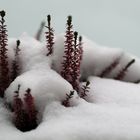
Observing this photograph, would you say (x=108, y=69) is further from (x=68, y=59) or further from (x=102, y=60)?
(x=68, y=59)

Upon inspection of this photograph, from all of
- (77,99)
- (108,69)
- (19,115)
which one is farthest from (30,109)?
(108,69)

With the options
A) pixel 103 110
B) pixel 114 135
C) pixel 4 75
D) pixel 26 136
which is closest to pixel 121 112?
pixel 103 110

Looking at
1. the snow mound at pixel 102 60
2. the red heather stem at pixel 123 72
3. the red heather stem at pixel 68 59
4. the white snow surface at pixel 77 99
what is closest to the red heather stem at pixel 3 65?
the white snow surface at pixel 77 99

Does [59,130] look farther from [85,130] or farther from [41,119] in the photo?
[41,119]

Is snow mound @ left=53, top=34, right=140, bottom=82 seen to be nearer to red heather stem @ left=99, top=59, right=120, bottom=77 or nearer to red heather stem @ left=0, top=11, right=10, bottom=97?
red heather stem @ left=99, top=59, right=120, bottom=77

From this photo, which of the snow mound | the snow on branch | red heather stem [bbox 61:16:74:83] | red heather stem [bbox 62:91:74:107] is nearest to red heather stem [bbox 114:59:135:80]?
the snow mound

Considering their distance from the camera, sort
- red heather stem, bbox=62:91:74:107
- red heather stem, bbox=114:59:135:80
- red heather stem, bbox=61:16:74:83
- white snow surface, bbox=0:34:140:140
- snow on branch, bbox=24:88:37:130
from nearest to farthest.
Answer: white snow surface, bbox=0:34:140:140, snow on branch, bbox=24:88:37:130, red heather stem, bbox=62:91:74:107, red heather stem, bbox=61:16:74:83, red heather stem, bbox=114:59:135:80

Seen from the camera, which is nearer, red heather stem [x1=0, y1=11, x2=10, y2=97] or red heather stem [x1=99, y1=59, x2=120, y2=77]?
red heather stem [x1=0, y1=11, x2=10, y2=97]

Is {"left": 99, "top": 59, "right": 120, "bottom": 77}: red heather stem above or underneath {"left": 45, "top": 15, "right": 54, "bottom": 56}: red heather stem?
underneath

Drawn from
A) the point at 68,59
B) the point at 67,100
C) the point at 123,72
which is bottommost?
the point at 123,72

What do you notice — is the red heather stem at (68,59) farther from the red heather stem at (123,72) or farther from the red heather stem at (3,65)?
the red heather stem at (123,72)
